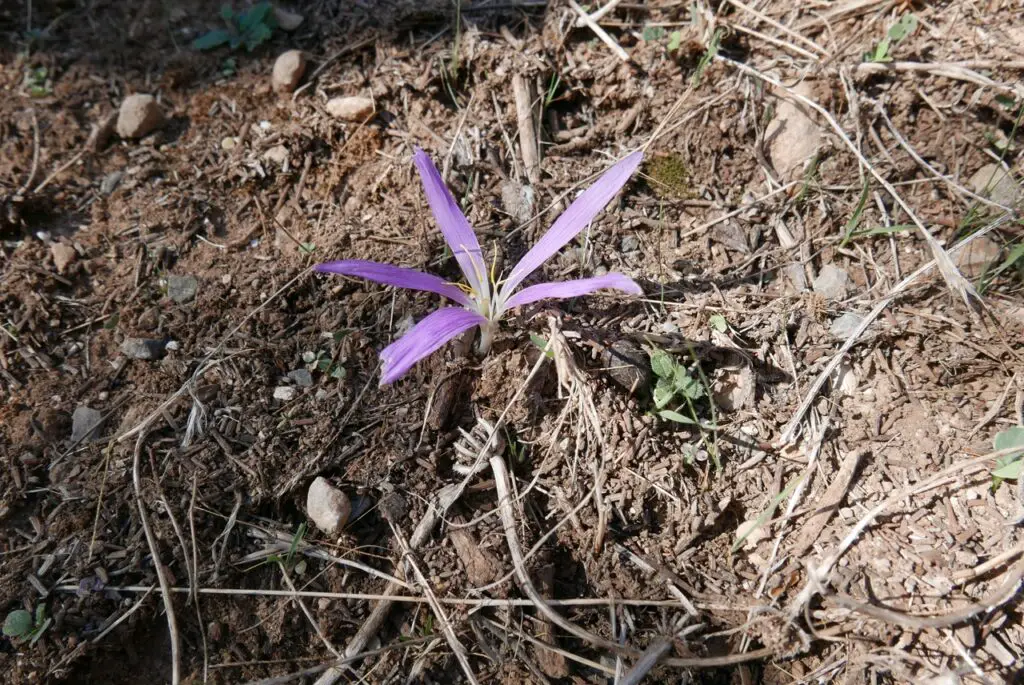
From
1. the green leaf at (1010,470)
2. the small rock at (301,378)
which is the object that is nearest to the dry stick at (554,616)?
the small rock at (301,378)

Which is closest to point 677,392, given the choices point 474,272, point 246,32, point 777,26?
point 474,272

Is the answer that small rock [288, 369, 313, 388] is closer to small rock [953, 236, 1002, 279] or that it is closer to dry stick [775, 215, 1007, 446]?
dry stick [775, 215, 1007, 446]

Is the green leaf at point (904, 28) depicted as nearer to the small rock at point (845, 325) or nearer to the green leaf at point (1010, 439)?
the small rock at point (845, 325)

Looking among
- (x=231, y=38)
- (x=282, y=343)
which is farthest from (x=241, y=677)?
(x=231, y=38)

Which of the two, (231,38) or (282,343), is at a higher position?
(231,38)

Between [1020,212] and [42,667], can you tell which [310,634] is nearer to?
[42,667]

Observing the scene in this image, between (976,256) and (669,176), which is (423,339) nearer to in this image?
(669,176)
